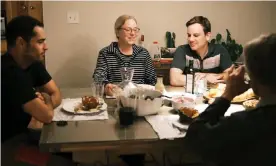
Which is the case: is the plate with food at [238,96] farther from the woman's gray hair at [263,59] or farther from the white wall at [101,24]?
the white wall at [101,24]

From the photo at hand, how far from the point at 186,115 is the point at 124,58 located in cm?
121

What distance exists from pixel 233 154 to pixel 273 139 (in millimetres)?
144

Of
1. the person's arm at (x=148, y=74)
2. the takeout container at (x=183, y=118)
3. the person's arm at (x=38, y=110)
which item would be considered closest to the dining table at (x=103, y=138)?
the person's arm at (x=38, y=110)

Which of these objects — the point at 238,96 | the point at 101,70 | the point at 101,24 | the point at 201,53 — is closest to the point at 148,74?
the point at 101,70

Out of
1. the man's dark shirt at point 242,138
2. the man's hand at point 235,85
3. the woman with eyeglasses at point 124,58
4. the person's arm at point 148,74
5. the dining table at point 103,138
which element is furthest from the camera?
the person's arm at point 148,74

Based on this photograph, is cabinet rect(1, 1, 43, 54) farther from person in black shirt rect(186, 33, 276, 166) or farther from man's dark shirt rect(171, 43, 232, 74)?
person in black shirt rect(186, 33, 276, 166)

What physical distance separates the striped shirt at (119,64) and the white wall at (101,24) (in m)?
0.93

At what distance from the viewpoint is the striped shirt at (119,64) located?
9.09 feet

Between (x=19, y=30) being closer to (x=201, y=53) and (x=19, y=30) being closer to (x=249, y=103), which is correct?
(x=249, y=103)

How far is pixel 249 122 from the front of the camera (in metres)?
1.17

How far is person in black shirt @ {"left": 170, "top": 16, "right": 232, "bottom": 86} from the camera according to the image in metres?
2.91

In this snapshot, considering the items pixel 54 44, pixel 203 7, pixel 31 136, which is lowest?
pixel 31 136

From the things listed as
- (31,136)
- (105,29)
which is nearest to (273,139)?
(31,136)

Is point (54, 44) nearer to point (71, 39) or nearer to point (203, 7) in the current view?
point (71, 39)
